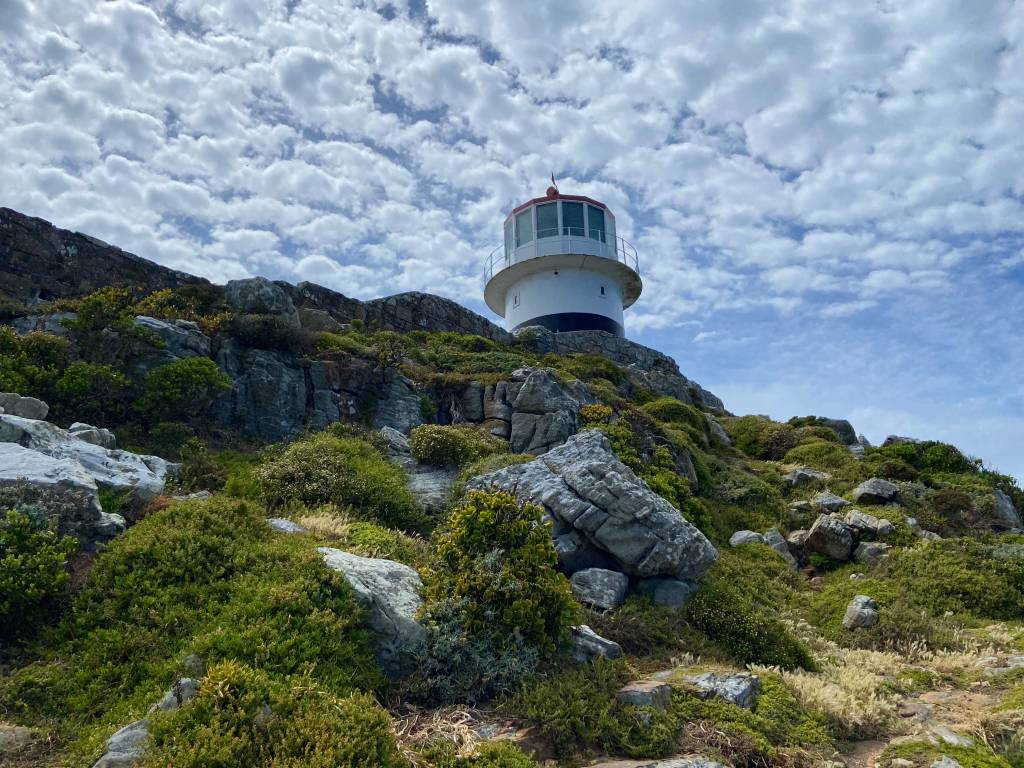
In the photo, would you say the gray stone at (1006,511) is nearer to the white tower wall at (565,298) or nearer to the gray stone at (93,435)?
the white tower wall at (565,298)

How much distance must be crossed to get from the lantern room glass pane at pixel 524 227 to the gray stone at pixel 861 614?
27256mm

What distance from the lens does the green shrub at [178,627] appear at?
612cm

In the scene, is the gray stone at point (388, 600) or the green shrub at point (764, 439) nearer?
the gray stone at point (388, 600)

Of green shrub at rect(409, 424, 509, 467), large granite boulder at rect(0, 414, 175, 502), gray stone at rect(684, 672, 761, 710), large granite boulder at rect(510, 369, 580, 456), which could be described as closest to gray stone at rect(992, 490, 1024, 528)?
large granite boulder at rect(510, 369, 580, 456)

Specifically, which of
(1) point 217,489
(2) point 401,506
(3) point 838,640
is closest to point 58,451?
(1) point 217,489

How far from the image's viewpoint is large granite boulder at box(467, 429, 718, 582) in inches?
417

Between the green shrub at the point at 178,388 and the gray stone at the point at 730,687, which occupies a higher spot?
the green shrub at the point at 178,388

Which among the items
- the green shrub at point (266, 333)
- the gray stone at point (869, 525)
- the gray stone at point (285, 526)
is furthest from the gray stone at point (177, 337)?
the gray stone at point (869, 525)

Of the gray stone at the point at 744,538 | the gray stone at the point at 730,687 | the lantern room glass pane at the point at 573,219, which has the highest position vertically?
the lantern room glass pane at the point at 573,219

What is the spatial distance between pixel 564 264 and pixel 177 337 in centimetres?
2347

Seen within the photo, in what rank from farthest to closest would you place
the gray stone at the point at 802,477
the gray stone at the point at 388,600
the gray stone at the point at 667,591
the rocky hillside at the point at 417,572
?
the gray stone at the point at 802,477
the gray stone at the point at 667,591
the gray stone at the point at 388,600
the rocky hillside at the point at 417,572

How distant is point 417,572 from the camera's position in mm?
8859

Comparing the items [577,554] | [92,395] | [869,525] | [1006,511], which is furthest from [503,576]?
[1006,511]

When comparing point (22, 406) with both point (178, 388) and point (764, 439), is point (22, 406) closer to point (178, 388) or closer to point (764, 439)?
point (178, 388)
